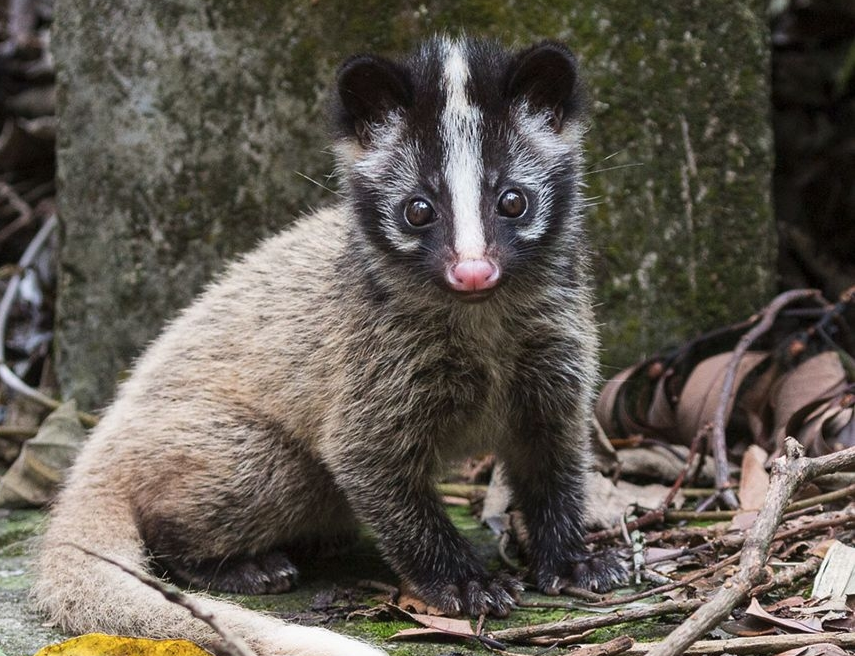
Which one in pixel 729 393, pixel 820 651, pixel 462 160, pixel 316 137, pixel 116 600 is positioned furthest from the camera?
pixel 316 137

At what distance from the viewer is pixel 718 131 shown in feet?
21.5

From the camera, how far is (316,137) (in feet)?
21.5

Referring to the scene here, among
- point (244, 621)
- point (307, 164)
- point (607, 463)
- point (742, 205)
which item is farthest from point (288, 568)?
point (742, 205)

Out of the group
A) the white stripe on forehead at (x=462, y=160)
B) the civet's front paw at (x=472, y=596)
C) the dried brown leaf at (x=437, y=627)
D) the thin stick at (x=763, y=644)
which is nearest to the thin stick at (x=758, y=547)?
the thin stick at (x=763, y=644)

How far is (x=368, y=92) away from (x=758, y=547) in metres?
2.37

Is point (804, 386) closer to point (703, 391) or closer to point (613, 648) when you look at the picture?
point (703, 391)

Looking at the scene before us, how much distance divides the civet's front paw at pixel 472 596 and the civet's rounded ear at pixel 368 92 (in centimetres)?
191

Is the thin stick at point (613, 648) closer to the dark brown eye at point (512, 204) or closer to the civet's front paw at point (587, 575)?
the civet's front paw at point (587, 575)

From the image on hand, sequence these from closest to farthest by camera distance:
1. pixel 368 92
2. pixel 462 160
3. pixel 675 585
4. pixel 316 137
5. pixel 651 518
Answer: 1. pixel 462 160
2. pixel 675 585
3. pixel 368 92
4. pixel 651 518
5. pixel 316 137

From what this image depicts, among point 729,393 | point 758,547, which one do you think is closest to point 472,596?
point 758,547

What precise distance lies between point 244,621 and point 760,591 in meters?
1.96

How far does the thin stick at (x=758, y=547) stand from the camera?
333 cm

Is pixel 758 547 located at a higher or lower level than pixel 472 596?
higher

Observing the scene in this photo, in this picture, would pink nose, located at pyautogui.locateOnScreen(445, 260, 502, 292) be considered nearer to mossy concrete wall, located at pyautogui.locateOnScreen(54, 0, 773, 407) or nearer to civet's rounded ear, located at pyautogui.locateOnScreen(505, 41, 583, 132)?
civet's rounded ear, located at pyautogui.locateOnScreen(505, 41, 583, 132)
